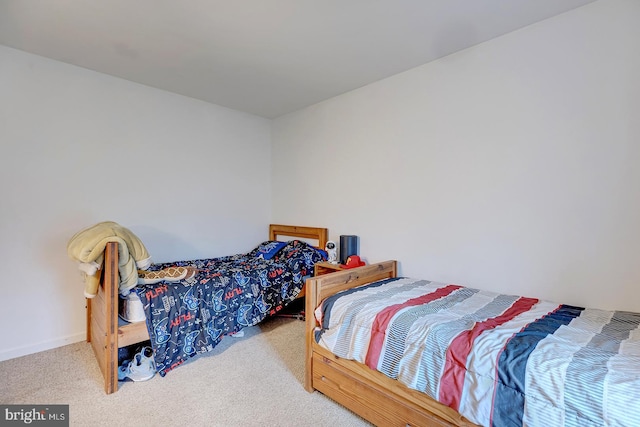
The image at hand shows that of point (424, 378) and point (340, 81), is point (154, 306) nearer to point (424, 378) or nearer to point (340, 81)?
point (424, 378)

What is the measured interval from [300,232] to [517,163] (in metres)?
2.34

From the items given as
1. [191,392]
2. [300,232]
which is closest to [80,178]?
[191,392]

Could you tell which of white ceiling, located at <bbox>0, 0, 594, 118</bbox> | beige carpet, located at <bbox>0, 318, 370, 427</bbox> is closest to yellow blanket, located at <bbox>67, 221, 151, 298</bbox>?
beige carpet, located at <bbox>0, 318, 370, 427</bbox>

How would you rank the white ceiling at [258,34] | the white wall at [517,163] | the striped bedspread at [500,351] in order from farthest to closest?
the white ceiling at [258,34] → the white wall at [517,163] → the striped bedspread at [500,351]

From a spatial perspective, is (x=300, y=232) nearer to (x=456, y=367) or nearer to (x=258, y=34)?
(x=258, y=34)

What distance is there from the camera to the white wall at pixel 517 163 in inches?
67.1

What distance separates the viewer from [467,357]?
1284 millimetres

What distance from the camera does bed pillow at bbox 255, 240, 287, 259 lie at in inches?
139

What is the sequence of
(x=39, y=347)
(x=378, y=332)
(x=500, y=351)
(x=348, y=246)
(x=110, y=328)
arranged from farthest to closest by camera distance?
1. (x=348, y=246)
2. (x=39, y=347)
3. (x=110, y=328)
4. (x=378, y=332)
5. (x=500, y=351)

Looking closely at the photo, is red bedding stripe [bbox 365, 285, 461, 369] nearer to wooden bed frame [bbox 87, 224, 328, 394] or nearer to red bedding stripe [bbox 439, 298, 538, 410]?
red bedding stripe [bbox 439, 298, 538, 410]

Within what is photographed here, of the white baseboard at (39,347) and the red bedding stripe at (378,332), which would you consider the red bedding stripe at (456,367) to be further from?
the white baseboard at (39,347)

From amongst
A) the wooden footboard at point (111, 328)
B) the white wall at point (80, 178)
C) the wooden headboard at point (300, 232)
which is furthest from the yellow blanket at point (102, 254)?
the wooden headboard at point (300, 232)

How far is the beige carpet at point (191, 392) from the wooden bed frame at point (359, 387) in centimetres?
11

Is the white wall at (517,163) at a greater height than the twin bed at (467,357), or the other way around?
the white wall at (517,163)
